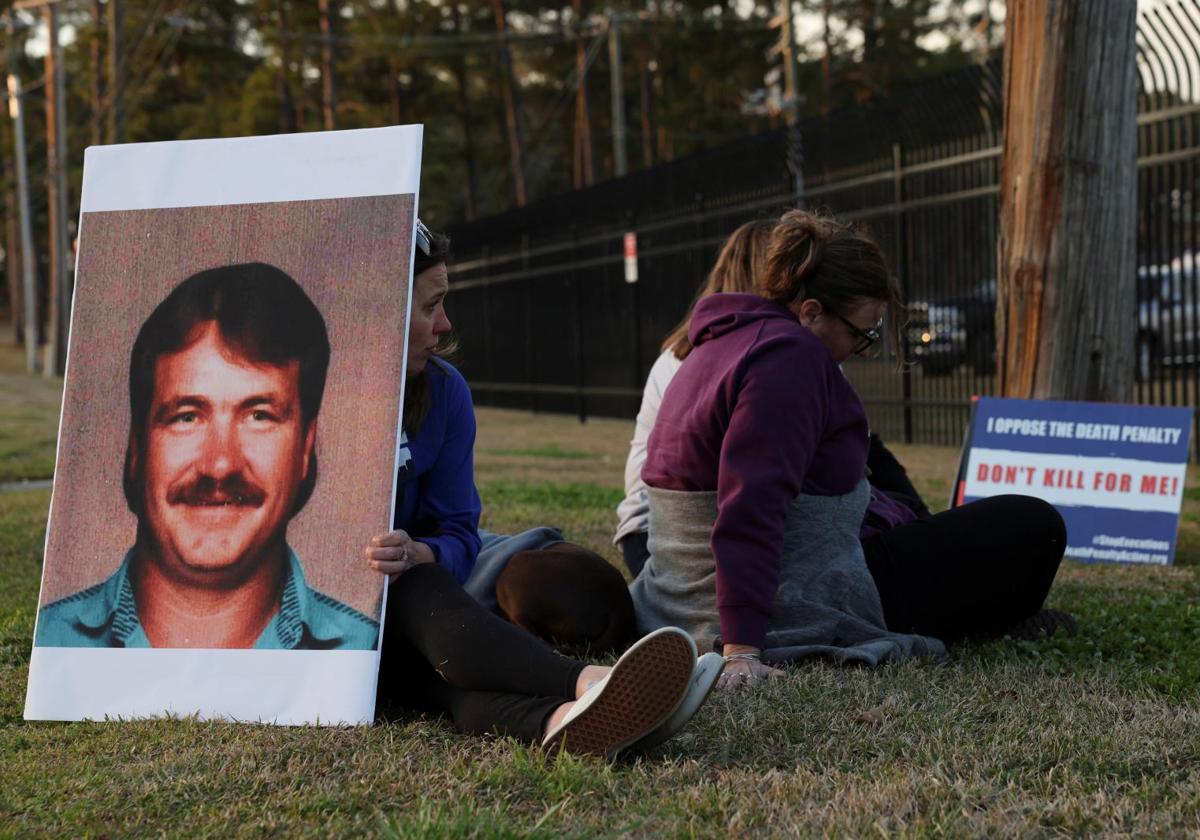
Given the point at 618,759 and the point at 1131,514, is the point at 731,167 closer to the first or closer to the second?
the point at 1131,514

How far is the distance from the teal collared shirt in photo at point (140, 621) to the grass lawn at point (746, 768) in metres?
0.21

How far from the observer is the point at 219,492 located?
3.60 meters

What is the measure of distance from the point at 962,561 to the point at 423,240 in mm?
1821

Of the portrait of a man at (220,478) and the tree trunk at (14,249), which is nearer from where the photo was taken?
the portrait of a man at (220,478)

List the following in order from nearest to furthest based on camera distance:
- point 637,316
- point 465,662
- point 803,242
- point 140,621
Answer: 1. point 465,662
2. point 140,621
3. point 803,242
4. point 637,316

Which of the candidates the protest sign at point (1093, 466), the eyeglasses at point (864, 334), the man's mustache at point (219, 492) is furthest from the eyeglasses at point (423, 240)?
the protest sign at point (1093, 466)

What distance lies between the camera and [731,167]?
1421 centimetres

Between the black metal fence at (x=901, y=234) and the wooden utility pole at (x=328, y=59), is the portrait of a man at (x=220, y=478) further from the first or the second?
the wooden utility pole at (x=328, y=59)

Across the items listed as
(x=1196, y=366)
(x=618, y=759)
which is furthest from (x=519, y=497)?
(x=618, y=759)

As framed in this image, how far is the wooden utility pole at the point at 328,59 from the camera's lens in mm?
38000

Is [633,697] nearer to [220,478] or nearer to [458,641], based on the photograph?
[458,641]

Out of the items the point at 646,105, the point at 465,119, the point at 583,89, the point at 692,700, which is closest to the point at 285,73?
the point at 465,119

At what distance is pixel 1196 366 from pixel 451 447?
6.96 meters

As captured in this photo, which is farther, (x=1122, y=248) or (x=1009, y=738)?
(x=1122, y=248)
